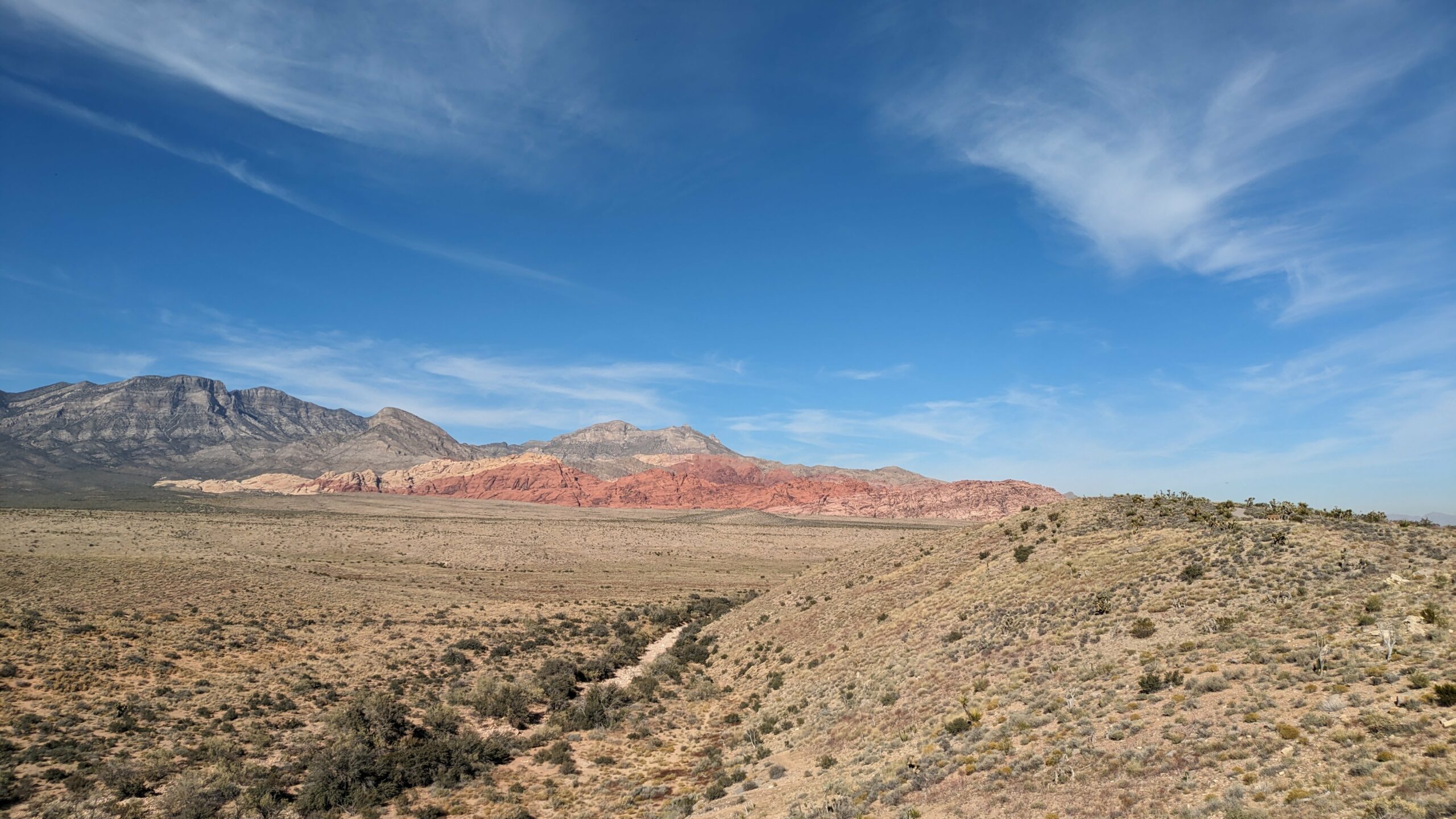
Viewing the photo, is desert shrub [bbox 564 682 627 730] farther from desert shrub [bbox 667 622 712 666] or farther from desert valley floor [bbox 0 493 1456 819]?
desert shrub [bbox 667 622 712 666]

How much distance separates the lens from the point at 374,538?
270 feet

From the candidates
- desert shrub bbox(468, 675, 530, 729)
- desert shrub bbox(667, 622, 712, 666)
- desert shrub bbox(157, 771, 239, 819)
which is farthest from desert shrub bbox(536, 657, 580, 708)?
desert shrub bbox(157, 771, 239, 819)

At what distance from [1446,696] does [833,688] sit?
16.9 m

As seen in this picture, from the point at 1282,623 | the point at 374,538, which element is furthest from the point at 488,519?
the point at 1282,623

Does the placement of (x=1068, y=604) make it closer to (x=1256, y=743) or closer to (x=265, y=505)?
(x=1256, y=743)

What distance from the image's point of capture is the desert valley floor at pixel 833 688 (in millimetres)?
12570

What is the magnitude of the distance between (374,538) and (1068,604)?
8244 centimetres

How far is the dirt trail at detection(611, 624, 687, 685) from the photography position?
31.5 m

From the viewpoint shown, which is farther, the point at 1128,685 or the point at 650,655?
the point at 650,655

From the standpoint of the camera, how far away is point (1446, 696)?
1105 cm

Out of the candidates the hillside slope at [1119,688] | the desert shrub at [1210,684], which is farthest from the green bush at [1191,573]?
the desert shrub at [1210,684]

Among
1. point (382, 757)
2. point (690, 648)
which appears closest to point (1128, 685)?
point (382, 757)

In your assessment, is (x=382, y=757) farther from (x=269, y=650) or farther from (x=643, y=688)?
(x=269, y=650)

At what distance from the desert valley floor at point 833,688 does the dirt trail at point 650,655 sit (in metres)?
0.27
